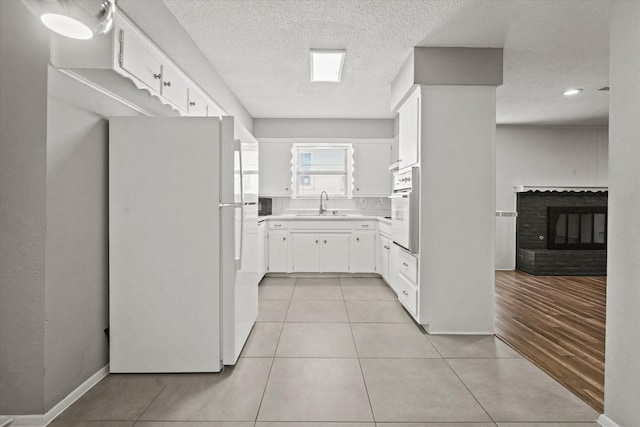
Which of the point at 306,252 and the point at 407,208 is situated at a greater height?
the point at 407,208

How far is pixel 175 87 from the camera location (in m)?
2.91

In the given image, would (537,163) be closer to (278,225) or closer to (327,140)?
(327,140)

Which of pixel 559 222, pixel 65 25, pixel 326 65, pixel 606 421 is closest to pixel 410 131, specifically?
pixel 326 65

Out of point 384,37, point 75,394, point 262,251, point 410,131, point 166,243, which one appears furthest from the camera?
point 262,251

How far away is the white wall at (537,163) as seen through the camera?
21.0 ft

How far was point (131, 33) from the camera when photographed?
2.22 meters

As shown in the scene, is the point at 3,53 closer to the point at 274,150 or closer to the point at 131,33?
the point at 131,33

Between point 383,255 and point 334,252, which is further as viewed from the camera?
point 334,252

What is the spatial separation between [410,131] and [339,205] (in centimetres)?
291

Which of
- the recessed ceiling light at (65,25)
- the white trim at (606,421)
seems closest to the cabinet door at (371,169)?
the white trim at (606,421)

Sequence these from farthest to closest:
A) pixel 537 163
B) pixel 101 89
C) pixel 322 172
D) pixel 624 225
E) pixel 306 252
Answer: pixel 537 163 → pixel 322 172 → pixel 306 252 → pixel 101 89 → pixel 624 225

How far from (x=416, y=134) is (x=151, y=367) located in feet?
8.84

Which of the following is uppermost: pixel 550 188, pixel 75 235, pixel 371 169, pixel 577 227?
pixel 371 169

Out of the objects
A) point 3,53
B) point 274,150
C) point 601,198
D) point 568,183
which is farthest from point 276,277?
point 601,198
